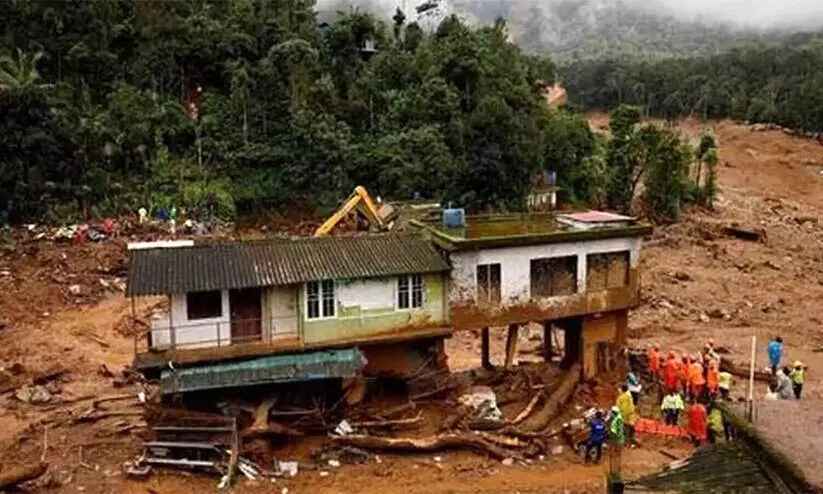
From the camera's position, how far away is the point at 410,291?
23.8 metres

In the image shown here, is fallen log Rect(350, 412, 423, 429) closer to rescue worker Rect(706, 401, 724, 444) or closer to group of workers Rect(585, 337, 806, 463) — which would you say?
group of workers Rect(585, 337, 806, 463)

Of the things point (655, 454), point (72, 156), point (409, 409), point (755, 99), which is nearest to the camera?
point (655, 454)

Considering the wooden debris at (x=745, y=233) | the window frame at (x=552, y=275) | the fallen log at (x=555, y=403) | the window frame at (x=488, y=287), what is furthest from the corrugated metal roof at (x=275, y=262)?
the wooden debris at (x=745, y=233)

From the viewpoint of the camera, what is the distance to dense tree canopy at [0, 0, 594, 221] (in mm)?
45969

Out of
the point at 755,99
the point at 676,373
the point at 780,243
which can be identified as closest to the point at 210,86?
the point at 780,243

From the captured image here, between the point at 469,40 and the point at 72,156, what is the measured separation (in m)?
23.9

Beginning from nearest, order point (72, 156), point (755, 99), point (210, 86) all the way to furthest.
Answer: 1. point (72, 156)
2. point (210, 86)
3. point (755, 99)

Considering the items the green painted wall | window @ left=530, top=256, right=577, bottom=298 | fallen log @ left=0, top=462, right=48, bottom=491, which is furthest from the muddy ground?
window @ left=530, top=256, right=577, bottom=298

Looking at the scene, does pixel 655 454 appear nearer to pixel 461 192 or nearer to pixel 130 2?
pixel 461 192

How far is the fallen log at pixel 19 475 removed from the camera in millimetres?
19688

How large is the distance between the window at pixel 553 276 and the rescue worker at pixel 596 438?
168 inches

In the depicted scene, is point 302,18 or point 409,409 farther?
point 302,18

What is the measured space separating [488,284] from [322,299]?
4.66m

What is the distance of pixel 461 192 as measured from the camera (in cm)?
4741
